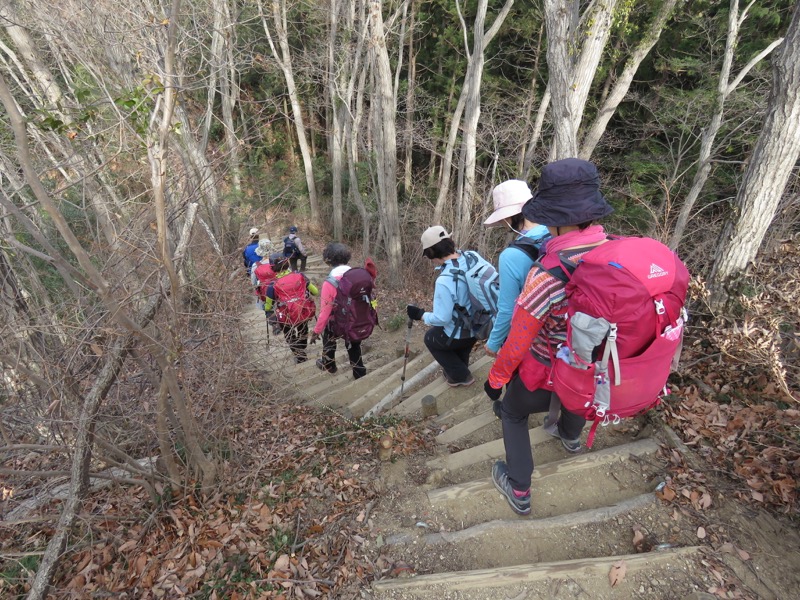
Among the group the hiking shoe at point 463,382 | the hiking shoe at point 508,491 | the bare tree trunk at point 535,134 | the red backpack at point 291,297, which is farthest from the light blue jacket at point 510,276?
the bare tree trunk at point 535,134

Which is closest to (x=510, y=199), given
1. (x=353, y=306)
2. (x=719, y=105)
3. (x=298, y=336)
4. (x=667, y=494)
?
(x=667, y=494)

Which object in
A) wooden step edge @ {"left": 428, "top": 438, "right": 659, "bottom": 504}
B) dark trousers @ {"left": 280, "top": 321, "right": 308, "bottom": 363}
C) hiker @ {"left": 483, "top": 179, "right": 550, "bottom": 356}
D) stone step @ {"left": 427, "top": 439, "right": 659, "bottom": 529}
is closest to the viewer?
hiker @ {"left": 483, "top": 179, "right": 550, "bottom": 356}

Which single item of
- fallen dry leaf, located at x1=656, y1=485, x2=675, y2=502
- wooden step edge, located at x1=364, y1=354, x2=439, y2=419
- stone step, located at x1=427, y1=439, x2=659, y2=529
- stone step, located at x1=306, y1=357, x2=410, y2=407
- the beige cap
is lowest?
stone step, located at x1=306, y1=357, x2=410, y2=407

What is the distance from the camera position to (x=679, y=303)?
1.90 metres

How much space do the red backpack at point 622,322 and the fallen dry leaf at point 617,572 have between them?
2.92 ft

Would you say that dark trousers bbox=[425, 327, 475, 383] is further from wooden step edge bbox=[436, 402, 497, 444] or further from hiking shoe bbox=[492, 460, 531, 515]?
hiking shoe bbox=[492, 460, 531, 515]

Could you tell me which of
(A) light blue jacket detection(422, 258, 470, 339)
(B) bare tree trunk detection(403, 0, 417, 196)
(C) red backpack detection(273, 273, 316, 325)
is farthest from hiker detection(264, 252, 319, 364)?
(B) bare tree trunk detection(403, 0, 417, 196)

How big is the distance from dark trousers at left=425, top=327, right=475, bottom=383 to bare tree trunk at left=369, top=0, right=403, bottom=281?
7.87 meters

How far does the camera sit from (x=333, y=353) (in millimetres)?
6168

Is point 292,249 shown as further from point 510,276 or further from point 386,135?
point 510,276

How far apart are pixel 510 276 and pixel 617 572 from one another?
1848 millimetres

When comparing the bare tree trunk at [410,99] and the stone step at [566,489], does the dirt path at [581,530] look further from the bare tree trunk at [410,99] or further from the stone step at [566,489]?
the bare tree trunk at [410,99]

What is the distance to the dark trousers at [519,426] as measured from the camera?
2.52m

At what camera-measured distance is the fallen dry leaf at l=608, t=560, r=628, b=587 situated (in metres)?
2.13
